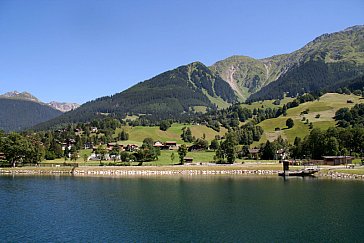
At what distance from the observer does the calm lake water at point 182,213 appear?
45688mm

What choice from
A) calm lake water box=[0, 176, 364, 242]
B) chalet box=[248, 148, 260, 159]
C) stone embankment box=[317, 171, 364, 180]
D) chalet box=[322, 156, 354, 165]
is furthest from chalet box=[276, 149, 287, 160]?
calm lake water box=[0, 176, 364, 242]

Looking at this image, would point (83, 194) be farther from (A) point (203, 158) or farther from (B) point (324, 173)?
(A) point (203, 158)

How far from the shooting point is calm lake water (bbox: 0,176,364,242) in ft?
150

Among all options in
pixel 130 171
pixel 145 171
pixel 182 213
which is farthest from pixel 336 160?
pixel 182 213

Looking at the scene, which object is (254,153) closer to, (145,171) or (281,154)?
(281,154)

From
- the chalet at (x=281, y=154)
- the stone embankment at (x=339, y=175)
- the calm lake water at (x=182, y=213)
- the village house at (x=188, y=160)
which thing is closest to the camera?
the calm lake water at (x=182, y=213)

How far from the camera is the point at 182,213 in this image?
5856 centimetres

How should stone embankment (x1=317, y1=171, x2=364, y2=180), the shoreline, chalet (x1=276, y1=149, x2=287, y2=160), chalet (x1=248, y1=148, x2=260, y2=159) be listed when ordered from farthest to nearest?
chalet (x1=276, y1=149, x2=287, y2=160) < chalet (x1=248, y1=148, x2=260, y2=159) < the shoreline < stone embankment (x1=317, y1=171, x2=364, y2=180)

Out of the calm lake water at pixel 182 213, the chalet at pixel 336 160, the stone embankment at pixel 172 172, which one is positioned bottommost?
the calm lake water at pixel 182 213

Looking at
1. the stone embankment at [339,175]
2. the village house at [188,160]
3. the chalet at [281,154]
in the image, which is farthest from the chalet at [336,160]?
the village house at [188,160]

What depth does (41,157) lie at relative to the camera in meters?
149

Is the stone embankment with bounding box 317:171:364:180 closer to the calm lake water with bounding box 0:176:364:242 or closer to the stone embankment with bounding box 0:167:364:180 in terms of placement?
the stone embankment with bounding box 0:167:364:180

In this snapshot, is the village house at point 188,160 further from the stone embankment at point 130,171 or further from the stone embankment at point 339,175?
the stone embankment at point 339,175

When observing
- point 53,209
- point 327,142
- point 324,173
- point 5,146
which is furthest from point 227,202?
point 5,146
